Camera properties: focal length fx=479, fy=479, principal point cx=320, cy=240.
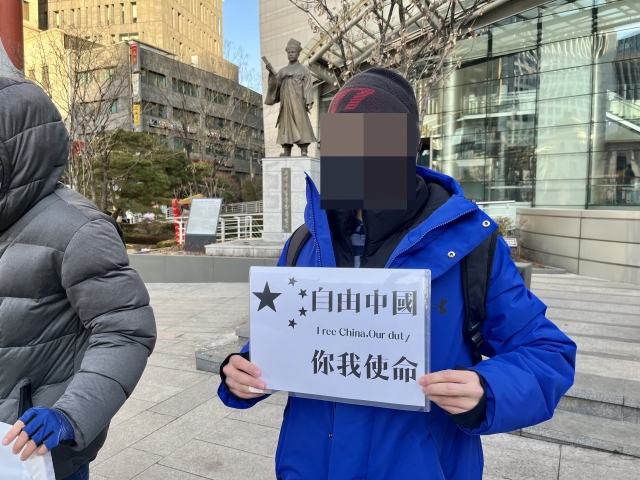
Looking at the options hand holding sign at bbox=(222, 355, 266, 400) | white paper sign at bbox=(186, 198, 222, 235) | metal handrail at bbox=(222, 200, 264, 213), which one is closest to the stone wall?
white paper sign at bbox=(186, 198, 222, 235)

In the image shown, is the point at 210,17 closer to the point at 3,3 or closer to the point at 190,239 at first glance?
the point at 190,239

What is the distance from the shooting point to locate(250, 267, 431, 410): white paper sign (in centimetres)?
108

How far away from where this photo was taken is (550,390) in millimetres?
1086

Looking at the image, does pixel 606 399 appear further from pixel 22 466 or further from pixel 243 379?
pixel 22 466

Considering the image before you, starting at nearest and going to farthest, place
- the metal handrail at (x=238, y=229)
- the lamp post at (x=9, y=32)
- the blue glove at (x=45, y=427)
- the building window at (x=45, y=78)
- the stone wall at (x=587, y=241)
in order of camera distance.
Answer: the blue glove at (x=45, y=427), the lamp post at (x=9, y=32), the stone wall at (x=587, y=241), the metal handrail at (x=238, y=229), the building window at (x=45, y=78)

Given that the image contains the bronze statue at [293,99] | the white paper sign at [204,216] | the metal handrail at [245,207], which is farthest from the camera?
the metal handrail at [245,207]

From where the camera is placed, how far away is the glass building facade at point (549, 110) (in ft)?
59.4

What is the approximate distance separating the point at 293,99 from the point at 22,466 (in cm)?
1143

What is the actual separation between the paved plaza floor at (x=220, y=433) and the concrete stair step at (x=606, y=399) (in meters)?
0.47

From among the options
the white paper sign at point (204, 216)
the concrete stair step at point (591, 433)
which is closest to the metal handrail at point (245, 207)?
the white paper sign at point (204, 216)

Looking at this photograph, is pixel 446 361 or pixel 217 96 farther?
pixel 217 96

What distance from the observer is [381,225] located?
46.9 inches

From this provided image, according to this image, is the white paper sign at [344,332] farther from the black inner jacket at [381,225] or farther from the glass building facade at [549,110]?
the glass building facade at [549,110]

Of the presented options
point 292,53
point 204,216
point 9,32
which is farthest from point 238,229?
point 9,32
